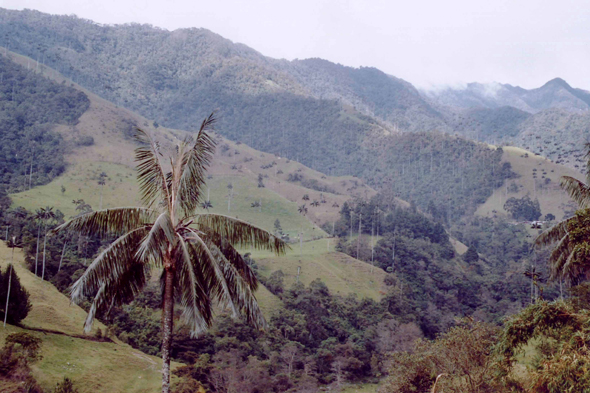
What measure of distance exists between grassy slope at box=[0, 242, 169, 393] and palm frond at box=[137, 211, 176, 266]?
16529 mm

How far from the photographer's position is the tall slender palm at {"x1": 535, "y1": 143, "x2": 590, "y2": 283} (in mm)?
12508

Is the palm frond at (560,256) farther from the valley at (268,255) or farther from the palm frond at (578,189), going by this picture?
the palm frond at (578,189)

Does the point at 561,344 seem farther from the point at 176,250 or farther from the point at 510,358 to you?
the point at 176,250

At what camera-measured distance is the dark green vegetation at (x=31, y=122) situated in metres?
94.3

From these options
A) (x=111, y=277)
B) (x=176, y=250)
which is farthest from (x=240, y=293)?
(x=111, y=277)

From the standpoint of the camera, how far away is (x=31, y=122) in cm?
11612

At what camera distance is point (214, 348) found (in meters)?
44.1

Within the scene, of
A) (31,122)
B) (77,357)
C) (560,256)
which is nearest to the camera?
(560,256)

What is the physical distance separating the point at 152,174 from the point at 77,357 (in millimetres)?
22226

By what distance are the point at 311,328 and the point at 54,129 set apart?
280 ft

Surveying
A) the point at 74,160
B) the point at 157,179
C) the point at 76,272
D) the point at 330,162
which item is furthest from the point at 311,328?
the point at 330,162

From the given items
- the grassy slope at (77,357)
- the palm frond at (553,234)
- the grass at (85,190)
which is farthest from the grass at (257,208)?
the palm frond at (553,234)

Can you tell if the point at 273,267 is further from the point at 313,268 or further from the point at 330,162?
the point at 330,162

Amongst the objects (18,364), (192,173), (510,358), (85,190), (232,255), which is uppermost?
(192,173)
